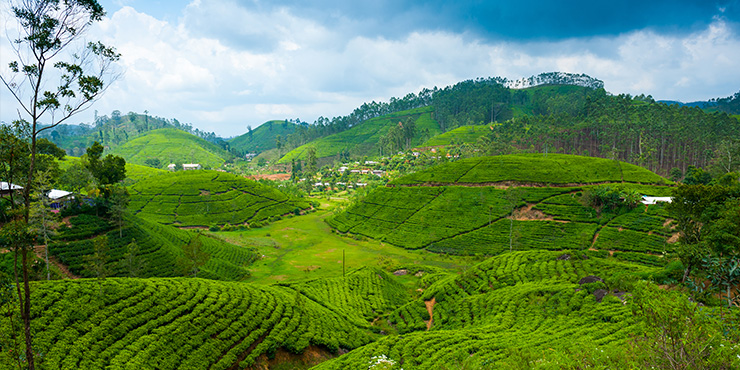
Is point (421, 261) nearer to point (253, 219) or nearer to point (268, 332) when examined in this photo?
point (268, 332)

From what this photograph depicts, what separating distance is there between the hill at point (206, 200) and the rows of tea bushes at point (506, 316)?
70.7 m

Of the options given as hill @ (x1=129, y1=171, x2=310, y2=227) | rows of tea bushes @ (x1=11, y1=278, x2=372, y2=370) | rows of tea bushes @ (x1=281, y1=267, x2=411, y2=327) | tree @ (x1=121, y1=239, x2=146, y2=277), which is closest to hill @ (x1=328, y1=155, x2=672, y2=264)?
rows of tea bushes @ (x1=281, y1=267, x2=411, y2=327)

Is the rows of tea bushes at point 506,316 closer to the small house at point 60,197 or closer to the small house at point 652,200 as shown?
the small house at point 652,200

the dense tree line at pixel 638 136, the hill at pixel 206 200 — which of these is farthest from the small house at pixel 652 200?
the hill at pixel 206 200

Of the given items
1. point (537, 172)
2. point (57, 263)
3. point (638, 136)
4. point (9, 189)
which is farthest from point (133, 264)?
point (638, 136)

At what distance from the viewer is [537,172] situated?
84.1 meters

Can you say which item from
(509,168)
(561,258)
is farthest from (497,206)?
(561,258)

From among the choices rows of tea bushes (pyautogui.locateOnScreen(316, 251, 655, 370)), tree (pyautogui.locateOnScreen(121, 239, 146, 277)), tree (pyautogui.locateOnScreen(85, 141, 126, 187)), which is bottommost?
rows of tea bushes (pyautogui.locateOnScreen(316, 251, 655, 370))

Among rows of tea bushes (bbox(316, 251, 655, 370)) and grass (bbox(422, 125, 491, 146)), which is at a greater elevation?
grass (bbox(422, 125, 491, 146))

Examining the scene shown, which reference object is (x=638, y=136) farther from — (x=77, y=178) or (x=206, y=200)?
(x=77, y=178)

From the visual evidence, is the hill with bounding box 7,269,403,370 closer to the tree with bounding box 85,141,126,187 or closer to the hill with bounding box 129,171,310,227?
the tree with bounding box 85,141,126,187

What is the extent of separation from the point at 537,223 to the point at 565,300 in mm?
41027

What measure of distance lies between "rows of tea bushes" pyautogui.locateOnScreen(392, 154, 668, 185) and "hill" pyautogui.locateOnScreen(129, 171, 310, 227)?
4424 centimetres

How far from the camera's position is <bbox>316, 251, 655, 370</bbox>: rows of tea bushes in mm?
20828
